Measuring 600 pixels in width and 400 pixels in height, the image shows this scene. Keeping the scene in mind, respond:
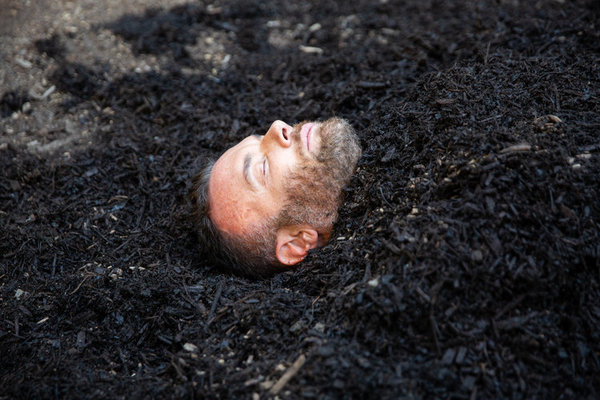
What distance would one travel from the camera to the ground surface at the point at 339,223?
2482 millimetres

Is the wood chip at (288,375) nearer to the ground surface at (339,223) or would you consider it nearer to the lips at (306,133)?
the ground surface at (339,223)

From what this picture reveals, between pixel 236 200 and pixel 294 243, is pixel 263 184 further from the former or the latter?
pixel 294 243

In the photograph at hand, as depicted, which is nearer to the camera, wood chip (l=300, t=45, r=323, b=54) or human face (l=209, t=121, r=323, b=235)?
human face (l=209, t=121, r=323, b=235)

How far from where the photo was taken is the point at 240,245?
11.8ft

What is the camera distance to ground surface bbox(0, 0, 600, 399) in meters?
2.48

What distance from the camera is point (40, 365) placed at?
9.30 feet

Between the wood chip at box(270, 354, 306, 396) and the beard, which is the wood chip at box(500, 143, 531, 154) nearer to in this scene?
the beard

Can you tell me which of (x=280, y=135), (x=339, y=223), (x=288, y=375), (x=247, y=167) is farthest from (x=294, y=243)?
(x=288, y=375)

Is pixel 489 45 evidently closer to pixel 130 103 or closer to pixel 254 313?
pixel 254 313

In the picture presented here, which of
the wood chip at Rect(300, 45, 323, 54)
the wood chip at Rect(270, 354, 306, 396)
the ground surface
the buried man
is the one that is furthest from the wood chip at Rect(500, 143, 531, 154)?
the wood chip at Rect(300, 45, 323, 54)

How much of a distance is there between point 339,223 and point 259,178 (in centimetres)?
73

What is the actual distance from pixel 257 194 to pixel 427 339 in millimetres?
1676

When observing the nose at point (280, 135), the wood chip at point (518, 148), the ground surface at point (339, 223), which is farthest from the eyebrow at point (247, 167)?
the wood chip at point (518, 148)

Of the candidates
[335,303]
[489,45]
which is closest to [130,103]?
[335,303]
